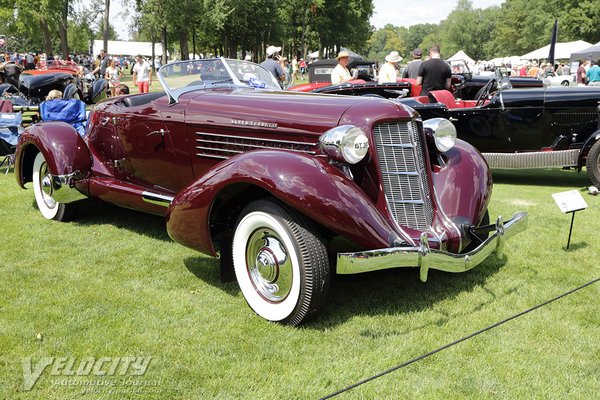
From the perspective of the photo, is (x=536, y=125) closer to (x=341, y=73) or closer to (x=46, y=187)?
(x=341, y=73)

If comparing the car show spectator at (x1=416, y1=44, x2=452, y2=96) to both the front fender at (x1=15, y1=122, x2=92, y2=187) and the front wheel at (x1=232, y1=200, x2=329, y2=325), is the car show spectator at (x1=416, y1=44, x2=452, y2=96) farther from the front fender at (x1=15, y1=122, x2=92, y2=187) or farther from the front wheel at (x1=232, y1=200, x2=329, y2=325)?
the front wheel at (x1=232, y1=200, x2=329, y2=325)

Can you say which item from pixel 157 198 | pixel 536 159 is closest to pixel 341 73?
pixel 536 159

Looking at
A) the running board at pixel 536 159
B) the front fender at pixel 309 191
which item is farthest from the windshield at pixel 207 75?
the running board at pixel 536 159

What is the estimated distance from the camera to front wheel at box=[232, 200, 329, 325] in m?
3.27

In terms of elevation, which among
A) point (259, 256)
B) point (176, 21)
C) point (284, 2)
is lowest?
point (259, 256)

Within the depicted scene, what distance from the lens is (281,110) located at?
402 cm

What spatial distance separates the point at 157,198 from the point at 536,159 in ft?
17.8

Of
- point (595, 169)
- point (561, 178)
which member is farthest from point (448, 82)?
point (595, 169)

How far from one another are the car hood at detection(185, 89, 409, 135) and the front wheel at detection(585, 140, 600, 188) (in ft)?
15.4

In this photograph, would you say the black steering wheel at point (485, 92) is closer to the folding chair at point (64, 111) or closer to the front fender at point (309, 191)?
the front fender at point (309, 191)

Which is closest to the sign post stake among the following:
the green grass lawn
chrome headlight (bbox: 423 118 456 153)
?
the green grass lawn

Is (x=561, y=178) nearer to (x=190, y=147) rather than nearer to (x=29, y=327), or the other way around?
(x=190, y=147)

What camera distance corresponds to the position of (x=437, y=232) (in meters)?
3.68

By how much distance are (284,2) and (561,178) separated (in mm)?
42751
